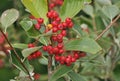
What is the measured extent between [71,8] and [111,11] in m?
0.36

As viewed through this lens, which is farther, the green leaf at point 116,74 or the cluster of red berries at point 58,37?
the green leaf at point 116,74

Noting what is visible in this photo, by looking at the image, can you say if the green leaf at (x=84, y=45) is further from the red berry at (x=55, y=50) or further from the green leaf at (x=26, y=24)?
the green leaf at (x=26, y=24)

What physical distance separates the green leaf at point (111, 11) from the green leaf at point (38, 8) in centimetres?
43

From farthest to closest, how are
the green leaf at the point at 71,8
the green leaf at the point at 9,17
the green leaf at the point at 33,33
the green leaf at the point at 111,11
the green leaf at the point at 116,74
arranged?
the green leaf at the point at 116,74
the green leaf at the point at 111,11
the green leaf at the point at 9,17
the green leaf at the point at 71,8
the green leaf at the point at 33,33

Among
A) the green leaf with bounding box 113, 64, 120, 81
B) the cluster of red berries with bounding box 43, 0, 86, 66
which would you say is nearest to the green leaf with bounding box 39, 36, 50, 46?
the cluster of red berries with bounding box 43, 0, 86, 66

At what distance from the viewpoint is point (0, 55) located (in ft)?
7.41

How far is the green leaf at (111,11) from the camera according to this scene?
1918 millimetres

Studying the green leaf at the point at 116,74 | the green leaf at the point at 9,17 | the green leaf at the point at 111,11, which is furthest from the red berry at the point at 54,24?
the green leaf at the point at 116,74

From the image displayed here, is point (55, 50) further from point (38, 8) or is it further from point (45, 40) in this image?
point (38, 8)

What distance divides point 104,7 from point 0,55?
73 centimetres

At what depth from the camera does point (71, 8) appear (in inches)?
64.0

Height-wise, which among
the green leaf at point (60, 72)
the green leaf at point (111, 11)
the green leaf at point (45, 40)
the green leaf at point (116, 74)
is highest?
the green leaf at point (45, 40)

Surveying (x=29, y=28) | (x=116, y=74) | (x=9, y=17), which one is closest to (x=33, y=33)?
(x=29, y=28)

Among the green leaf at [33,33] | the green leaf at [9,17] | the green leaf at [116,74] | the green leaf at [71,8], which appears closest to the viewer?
the green leaf at [33,33]
